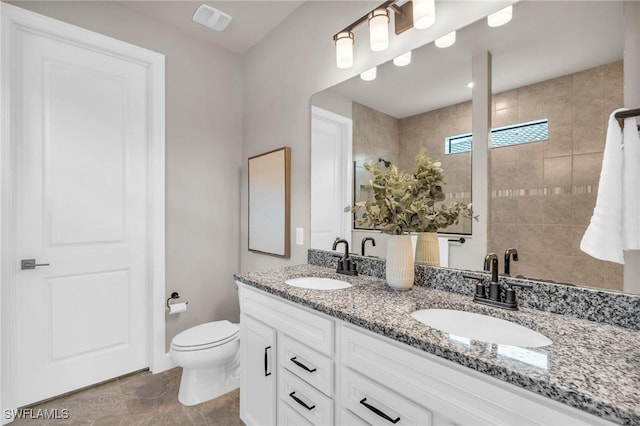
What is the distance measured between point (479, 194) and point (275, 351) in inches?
44.1

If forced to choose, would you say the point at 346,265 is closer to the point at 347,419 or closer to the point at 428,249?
the point at 428,249

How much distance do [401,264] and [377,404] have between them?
1.82 feet

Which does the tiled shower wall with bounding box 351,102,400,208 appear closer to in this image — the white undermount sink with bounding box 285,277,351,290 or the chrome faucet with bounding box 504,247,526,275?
the white undermount sink with bounding box 285,277,351,290

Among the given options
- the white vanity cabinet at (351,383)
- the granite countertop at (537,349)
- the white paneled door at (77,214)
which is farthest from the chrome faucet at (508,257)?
the white paneled door at (77,214)

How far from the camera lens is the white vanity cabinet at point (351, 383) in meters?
0.69

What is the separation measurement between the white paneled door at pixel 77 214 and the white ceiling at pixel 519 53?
187cm

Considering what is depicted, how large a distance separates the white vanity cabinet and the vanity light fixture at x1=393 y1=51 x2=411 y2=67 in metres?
1.27

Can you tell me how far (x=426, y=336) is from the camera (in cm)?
82

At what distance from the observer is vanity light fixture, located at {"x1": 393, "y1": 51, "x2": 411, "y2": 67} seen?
1.50 meters

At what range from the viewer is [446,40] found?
4.43 feet

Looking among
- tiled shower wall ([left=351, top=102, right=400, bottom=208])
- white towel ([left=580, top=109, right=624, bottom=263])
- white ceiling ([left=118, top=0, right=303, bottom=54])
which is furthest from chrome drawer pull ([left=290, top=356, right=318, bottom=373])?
white ceiling ([left=118, top=0, right=303, bottom=54])

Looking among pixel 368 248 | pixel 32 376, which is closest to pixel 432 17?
pixel 368 248

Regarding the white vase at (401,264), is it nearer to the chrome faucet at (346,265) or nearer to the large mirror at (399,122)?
the large mirror at (399,122)

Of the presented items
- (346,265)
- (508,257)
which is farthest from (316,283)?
(508,257)
